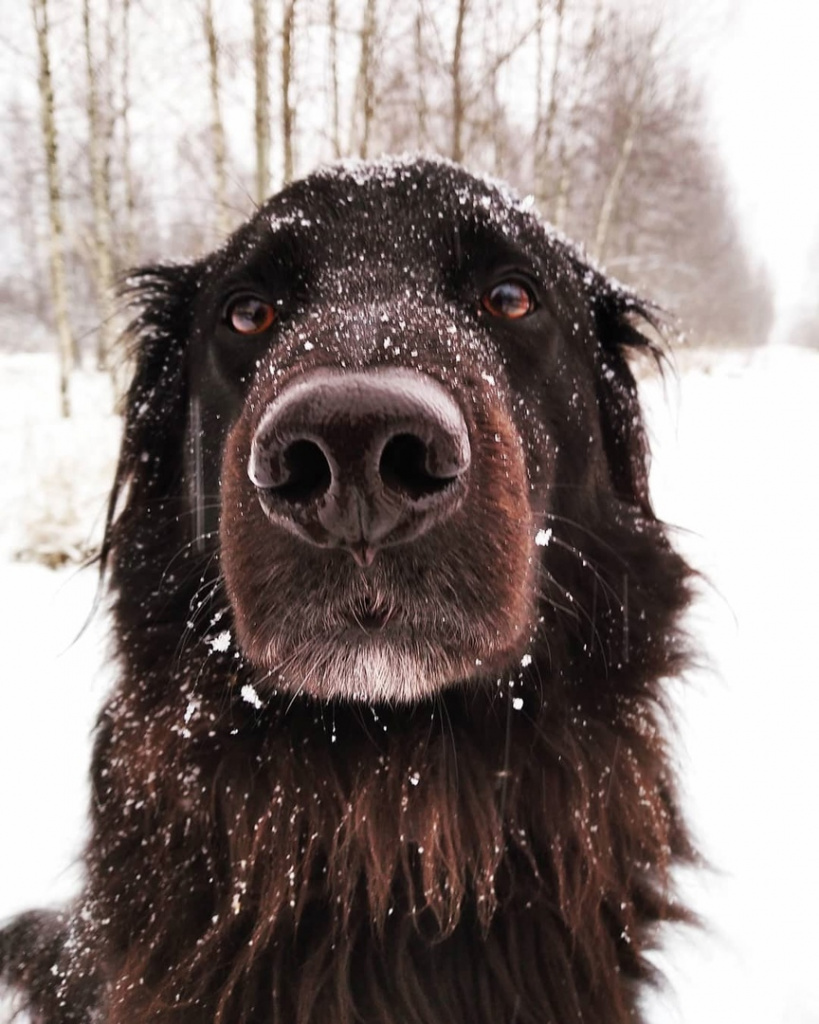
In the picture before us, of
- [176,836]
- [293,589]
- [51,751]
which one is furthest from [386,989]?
[51,751]

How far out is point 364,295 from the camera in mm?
1686

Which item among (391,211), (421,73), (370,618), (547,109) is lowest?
(370,618)

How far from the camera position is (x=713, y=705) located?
379cm

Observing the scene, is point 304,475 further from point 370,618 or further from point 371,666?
point 371,666

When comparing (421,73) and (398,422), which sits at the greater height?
(421,73)

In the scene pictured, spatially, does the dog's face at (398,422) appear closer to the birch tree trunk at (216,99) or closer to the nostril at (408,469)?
the nostril at (408,469)

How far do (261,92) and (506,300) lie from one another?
6.51m

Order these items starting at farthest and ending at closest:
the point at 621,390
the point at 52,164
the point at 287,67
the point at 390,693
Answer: the point at 52,164, the point at 287,67, the point at 621,390, the point at 390,693

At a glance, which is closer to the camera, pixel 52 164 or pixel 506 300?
pixel 506 300

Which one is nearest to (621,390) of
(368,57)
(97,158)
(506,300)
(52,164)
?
(506,300)

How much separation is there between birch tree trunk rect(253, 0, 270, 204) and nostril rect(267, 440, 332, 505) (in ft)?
21.8

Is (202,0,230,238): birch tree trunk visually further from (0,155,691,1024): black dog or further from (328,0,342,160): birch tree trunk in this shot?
(0,155,691,1024): black dog

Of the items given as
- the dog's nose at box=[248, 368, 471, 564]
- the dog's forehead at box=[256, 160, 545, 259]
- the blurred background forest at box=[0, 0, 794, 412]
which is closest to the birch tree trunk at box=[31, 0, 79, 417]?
the blurred background forest at box=[0, 0, 794, 412]

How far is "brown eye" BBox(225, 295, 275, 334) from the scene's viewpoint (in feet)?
Result: 6.49
